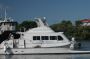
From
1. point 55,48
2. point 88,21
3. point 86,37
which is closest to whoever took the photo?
point 55,48

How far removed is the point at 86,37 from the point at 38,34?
78482mm

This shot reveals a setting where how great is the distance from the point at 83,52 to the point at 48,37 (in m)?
4.71

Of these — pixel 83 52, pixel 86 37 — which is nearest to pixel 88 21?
pixel 86 37

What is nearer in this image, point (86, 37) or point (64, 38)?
point (64, 38)

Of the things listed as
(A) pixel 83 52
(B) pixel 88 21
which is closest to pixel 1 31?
(A) pixel 83 52

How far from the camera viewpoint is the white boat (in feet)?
164

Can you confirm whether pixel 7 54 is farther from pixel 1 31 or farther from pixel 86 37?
pixel 86 37

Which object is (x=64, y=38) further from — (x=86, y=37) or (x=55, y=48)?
(x=86, y=37)

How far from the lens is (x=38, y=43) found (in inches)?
1967

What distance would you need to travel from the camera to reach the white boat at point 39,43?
49906mm

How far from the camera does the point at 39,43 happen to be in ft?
164

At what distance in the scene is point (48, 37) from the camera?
1976 inches

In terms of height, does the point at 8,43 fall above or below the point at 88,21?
below

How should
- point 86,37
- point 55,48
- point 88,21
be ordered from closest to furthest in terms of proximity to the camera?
point 55,48 < point 86,37 < point 88,21
